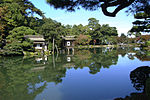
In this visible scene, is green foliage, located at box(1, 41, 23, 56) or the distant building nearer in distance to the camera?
green foliage, located at box(1, 41, 23, 56)

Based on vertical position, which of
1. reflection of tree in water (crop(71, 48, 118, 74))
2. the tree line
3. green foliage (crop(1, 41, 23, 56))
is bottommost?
reflection of tree in water (crop(71, 48, 118, 74))

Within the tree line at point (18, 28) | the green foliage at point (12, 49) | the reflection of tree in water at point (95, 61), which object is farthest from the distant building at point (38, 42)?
the reflection of tree in water at point (95, 61)

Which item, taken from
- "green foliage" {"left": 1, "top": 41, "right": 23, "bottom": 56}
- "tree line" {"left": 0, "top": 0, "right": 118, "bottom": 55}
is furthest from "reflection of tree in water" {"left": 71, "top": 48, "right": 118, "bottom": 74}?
"green foliage" {"left": 1, "top": 41, "right": 23, "bottom": 56}

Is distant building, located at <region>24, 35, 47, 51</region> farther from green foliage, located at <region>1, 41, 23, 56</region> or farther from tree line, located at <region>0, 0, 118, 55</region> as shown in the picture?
green foliage, located at <region>1, 41, 23, 56</region>

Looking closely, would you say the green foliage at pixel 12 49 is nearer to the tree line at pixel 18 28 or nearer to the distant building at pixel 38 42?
the tree line at pixel 18 28

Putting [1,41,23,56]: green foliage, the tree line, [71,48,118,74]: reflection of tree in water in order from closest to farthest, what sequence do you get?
[71,48,118,74]: reflection of tree in water → [1,41,23,56]: green foliage → the tree line

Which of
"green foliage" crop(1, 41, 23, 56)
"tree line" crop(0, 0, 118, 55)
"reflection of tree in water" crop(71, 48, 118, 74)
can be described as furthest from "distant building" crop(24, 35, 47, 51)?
"reflection of tree in water" crop(71, 48, 118, 74)

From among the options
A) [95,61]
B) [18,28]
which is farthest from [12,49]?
[95,61]

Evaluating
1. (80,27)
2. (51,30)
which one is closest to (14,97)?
(51,30)

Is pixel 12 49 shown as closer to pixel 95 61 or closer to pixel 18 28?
pixel 18 28

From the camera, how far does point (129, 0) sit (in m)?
3.19

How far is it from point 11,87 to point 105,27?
132 ft

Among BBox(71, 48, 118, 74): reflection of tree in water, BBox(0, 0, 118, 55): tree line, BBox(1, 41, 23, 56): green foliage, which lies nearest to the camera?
BBox(71, 48, 118, 74): reflection of tree in water

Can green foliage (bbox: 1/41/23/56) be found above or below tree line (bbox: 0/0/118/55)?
below
